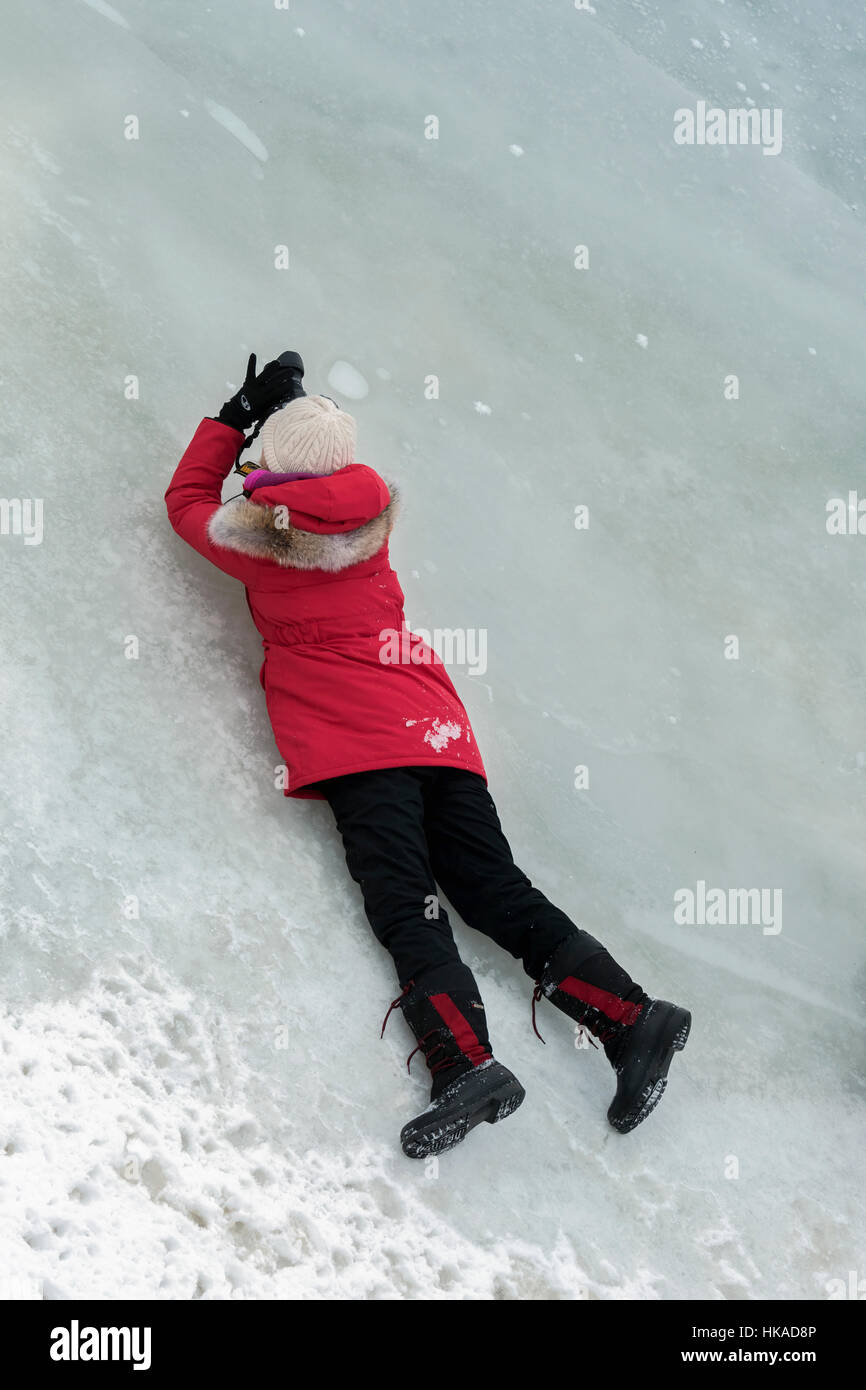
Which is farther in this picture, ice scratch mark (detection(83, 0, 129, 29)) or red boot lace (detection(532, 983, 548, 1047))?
ice scratch mark (detection(83, 0, 129, 29))

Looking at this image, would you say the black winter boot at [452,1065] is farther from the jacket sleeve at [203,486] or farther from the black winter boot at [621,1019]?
the jacket sleeve at [203,486]

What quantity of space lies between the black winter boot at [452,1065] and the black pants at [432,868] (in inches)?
1.5

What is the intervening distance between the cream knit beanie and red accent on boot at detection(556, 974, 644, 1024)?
1045 millimetres

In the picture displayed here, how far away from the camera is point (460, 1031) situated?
190cm

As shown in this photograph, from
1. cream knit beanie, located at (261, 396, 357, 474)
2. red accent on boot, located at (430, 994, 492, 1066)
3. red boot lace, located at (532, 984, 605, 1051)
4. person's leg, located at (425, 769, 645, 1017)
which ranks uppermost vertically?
cream knit beanie, located at (261, 396, 357, 474)

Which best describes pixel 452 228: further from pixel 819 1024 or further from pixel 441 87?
pixel 819 1024

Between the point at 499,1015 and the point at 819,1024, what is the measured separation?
0.74 m

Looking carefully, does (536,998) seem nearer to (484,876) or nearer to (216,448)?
(484,876)

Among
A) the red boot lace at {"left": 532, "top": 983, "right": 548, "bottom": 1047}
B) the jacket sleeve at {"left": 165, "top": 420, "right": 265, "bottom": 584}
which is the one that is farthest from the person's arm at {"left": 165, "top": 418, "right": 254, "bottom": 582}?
the red boot lace at {"left": 532, "top": 983, "right": 548, "bottom": 1047}

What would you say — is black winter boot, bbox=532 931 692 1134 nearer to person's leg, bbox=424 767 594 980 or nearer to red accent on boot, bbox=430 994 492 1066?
person's leg, bbox=424 767 594 980

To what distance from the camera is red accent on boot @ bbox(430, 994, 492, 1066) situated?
74.6 inches

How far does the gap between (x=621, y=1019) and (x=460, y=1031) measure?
0.30 m

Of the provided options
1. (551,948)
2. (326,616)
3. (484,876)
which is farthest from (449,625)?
(551,948)

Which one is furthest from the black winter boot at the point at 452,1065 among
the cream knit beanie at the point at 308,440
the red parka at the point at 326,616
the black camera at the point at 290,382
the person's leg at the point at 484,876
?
the black camera at the point at 290,382
